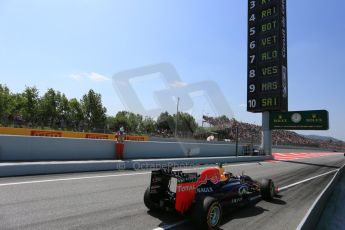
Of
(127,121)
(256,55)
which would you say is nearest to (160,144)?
(256,55)

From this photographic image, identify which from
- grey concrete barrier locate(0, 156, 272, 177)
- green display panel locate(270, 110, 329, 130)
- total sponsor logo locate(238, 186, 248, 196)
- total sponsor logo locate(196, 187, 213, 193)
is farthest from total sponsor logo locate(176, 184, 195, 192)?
green display panel locate(270, 110, 329, 130)

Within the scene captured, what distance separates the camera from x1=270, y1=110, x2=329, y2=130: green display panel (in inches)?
1182

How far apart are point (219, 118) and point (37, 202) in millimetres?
65558

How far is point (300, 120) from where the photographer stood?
3134 cm

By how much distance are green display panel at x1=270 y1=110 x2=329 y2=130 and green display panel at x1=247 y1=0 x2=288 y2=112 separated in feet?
6.44

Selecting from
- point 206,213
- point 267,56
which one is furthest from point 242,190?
point 267,56

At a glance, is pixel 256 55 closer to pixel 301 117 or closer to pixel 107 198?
pixel 301 117

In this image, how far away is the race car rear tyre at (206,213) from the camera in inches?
215

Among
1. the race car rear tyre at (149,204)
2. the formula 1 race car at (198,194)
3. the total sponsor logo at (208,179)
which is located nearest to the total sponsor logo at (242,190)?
the formula 1 race car at (198,194)

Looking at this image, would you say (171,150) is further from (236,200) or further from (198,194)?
(198,194)

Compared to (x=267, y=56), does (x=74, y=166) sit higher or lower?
lower

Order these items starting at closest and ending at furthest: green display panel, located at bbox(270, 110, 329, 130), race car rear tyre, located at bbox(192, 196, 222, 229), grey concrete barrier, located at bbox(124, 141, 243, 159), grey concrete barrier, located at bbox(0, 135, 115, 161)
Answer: race car rear tyre, located at bbox(192, 196, 222, 229) < grey concrete barrier, located at bbox(0, 135, 115, 161) < grey concrete barrier, located at bbox(124, 141, 243, 159) < green display panel, located at bbox(270, 110, 329, 130)

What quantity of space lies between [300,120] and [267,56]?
24.7 feet

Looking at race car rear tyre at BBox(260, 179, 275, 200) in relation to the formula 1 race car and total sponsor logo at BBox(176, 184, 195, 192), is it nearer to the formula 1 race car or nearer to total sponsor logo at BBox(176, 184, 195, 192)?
the formula 1 race car
